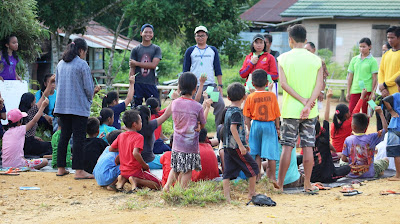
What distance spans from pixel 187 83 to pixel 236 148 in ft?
3.03

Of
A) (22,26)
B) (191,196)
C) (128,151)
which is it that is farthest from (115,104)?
(191,196)

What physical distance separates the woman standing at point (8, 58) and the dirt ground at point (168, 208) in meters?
3.27

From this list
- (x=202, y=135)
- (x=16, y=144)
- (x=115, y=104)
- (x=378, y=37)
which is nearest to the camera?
(x=202, y=135)

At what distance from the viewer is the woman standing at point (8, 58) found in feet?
31.3

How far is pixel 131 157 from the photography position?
6.57 metres

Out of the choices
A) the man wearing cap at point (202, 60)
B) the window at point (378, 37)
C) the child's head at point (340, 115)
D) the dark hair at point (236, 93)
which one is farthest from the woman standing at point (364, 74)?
the window at point (378, 37)

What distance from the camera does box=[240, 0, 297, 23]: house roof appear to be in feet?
107

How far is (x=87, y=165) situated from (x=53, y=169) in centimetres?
75

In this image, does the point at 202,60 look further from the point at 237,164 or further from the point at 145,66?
the point at 237,164

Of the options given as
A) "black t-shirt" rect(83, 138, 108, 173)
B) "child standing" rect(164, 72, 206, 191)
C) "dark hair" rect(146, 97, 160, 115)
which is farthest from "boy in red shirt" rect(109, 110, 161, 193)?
"dark hair" rect(146, 97, 160, 115)

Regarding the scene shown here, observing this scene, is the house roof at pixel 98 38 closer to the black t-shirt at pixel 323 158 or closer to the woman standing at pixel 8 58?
the woman standing at pixel 8 58

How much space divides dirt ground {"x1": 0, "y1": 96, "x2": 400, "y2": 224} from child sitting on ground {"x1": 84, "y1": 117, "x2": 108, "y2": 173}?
59 cm

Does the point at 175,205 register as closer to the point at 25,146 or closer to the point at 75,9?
the point at 25,146

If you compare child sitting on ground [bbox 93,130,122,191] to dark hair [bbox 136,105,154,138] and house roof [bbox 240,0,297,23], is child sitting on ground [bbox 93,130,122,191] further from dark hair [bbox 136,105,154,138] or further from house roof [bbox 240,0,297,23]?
house roof [bbox 240,0,297,23]
